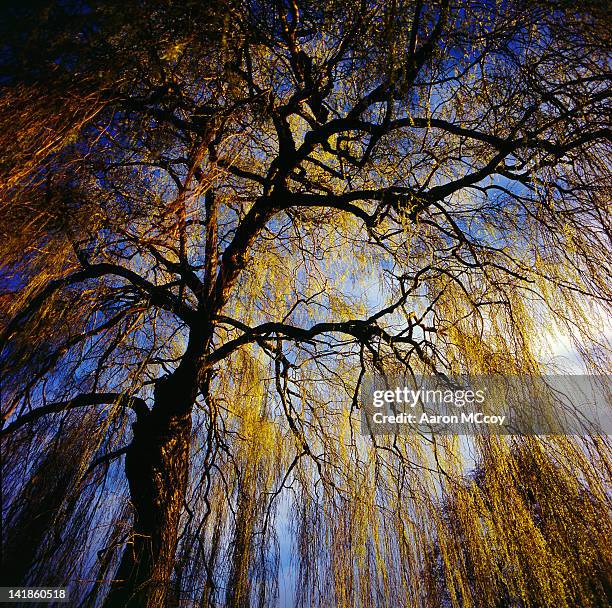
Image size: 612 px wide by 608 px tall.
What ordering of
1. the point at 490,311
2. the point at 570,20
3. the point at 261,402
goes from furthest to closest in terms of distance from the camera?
the point at 261,402 → the point at 490,311 → the point at 570,20

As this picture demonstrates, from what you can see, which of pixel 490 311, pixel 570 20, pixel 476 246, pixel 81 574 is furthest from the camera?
pixel 476 246

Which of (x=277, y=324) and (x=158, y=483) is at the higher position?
(x=277, y=324)

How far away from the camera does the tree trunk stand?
1945 millimetres

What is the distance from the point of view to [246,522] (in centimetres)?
231

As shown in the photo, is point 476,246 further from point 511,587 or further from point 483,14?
point 511,587

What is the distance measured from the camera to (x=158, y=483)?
216 centimetres

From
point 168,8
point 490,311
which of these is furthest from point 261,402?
point 168,8

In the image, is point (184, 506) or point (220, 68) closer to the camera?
point (220, 68)

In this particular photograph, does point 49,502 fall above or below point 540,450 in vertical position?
below

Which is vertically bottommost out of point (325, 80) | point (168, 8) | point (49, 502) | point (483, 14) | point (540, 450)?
point (49, 502)

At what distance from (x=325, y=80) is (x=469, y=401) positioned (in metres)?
1.80

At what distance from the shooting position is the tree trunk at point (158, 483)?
195cm

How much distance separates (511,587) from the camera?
1550mm

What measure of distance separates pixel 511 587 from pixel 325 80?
96.1 inches
